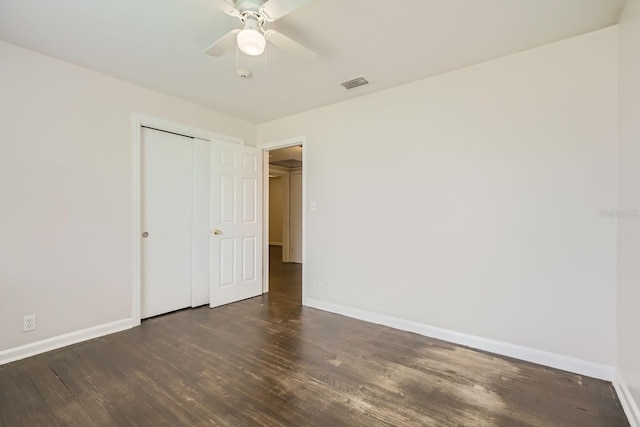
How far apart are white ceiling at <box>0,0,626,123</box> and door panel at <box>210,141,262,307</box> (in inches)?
44.7

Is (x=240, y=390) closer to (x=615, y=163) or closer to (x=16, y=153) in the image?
(x=16, y=153)

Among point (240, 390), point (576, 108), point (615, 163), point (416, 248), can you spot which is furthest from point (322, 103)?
point (240, 390)

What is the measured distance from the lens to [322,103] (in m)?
3.56

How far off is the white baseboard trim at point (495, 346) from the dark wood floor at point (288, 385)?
0.08m

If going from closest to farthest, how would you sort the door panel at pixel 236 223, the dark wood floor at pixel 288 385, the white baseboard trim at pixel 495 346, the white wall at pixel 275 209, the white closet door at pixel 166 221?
the dark wood floor at pixel 288 385 → the white baseboard trim at pixel 495 346 → the white closet door at pixel 166 221 → the door panel at pixel 236 223 → the white wall at pixel 275 209

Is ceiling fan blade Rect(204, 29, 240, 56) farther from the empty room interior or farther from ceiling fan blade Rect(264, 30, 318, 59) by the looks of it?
ceiling fan blade Rect(264, 30, 318, 59)

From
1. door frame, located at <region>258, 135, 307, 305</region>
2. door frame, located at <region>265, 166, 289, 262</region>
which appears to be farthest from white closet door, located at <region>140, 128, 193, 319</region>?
door frame, located at <region>265, 166, 289, 262</region>

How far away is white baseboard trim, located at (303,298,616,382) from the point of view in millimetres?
2125

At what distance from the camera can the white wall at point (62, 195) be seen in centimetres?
234

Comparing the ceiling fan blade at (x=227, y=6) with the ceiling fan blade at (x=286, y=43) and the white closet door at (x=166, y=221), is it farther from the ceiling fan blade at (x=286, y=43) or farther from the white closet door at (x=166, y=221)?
the white closet door at (x=166, y=221)

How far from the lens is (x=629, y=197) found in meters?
1.83

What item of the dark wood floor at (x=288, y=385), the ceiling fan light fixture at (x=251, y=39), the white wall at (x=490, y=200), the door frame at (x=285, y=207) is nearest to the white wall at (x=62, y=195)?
the dark wood floor at (x=288, y=385)

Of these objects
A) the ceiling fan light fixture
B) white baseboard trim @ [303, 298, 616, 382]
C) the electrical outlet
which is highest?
the ceiling fan light fixture

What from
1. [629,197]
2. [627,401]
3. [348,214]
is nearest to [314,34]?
[348,214]
